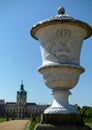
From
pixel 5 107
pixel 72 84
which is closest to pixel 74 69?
pixel 72 84

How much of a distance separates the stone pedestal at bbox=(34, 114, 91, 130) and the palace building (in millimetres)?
111368

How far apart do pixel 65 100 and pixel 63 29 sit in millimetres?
1128

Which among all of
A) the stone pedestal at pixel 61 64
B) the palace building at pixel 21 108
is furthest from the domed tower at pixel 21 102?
the stone pedestal at pixel 61 64

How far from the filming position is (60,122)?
186 inches

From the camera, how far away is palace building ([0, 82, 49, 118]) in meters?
119

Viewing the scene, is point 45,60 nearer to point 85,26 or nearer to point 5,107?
point 85,26

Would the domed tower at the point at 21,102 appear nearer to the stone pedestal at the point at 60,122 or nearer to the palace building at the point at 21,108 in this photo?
the palace building at the point at 21,108

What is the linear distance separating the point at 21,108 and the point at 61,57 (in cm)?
11969

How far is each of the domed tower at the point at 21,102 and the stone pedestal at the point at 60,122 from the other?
113 meters

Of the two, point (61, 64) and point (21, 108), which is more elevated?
point (21, 108)

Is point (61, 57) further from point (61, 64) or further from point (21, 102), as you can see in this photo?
point (21, 102)

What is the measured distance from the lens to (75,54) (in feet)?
16.5

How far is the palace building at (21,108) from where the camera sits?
119 m

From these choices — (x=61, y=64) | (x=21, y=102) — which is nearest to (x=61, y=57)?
(x=61, y=64)
